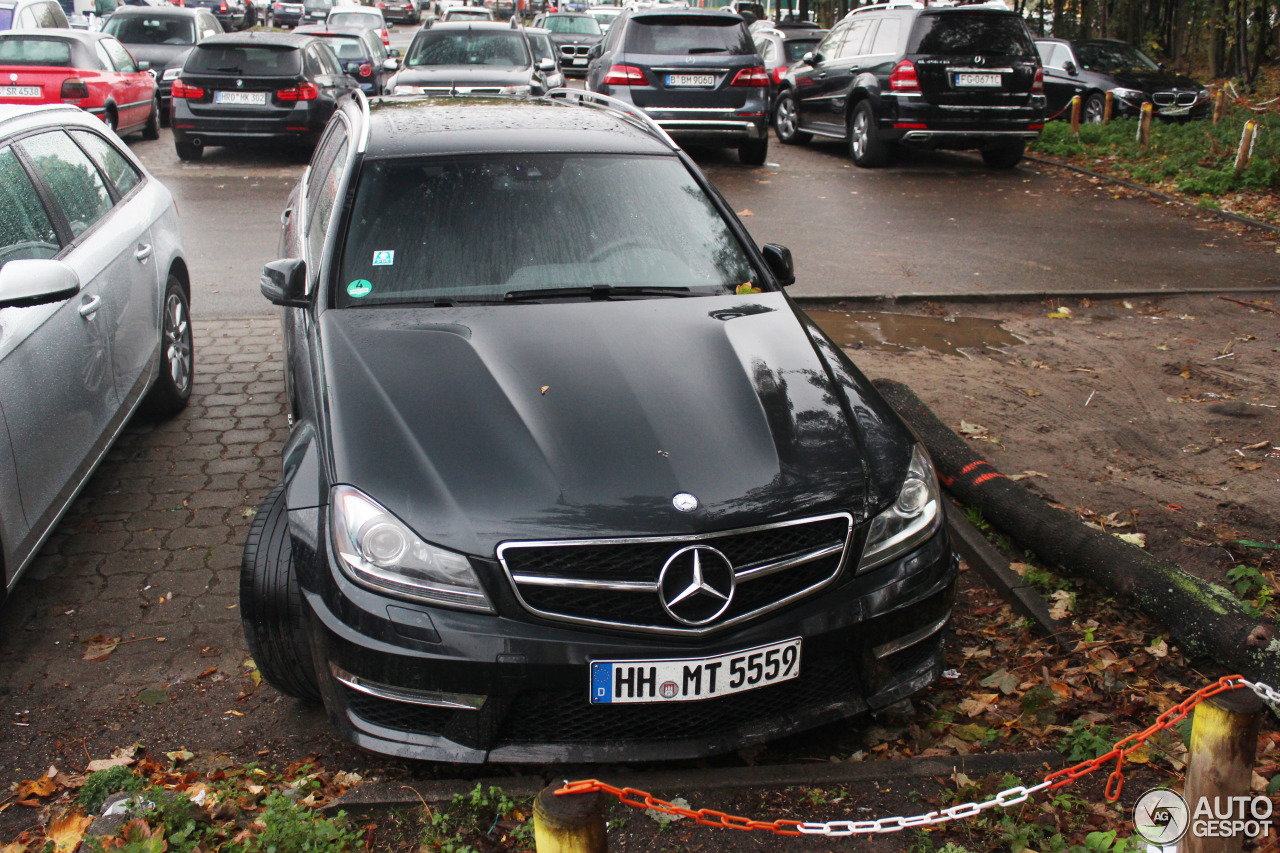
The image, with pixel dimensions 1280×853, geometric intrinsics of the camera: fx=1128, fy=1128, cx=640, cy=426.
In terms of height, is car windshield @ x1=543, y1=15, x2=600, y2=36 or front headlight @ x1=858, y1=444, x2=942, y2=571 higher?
car windshield @ x1=543, y1=15, x2=600, y2=36

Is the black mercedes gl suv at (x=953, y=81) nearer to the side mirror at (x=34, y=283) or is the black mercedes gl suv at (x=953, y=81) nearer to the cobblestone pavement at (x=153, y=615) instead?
the cobblestone pavement at (x=153, y=615)

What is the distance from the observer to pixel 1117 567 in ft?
13.3

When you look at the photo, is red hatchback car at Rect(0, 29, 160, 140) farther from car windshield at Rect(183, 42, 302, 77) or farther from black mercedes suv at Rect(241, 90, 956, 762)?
black mercedes suv at Rect(241, 90, 956, 762)

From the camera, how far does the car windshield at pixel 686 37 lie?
1441cm

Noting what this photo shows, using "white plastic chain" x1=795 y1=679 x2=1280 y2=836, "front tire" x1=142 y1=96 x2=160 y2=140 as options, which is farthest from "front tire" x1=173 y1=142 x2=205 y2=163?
"white plastic chain" x1=795 y1=679 x2=1280 y2=836

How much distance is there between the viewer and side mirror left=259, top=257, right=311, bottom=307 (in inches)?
162

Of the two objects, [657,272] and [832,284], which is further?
[832,284]

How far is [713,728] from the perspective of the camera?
10.00 ft

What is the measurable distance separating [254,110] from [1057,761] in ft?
45.3

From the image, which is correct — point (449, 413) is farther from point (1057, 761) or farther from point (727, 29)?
point (727, 29)

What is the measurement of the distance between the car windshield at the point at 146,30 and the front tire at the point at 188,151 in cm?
544

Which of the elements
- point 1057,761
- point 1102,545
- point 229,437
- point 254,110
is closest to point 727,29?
point 254,110

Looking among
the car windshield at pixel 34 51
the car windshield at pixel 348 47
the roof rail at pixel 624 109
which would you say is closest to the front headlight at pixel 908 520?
the roof rail at pixel 624 109

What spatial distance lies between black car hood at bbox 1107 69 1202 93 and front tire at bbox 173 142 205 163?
14.4 m
